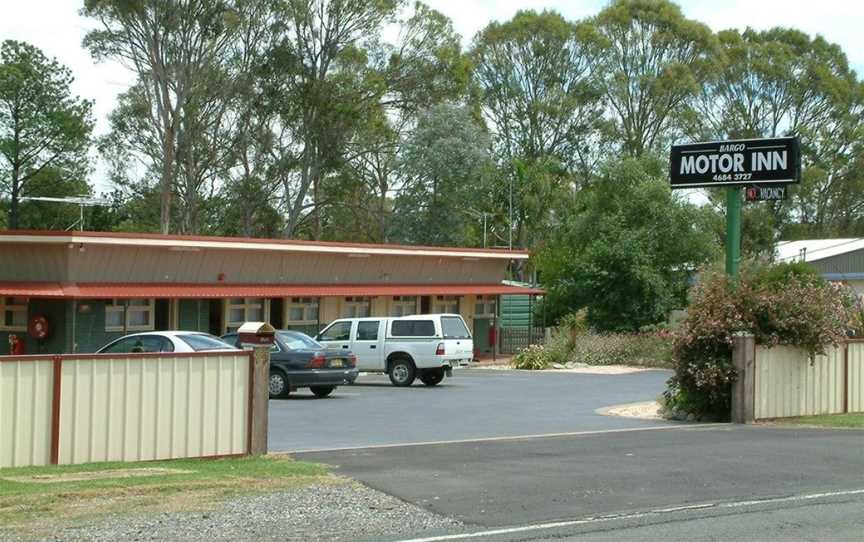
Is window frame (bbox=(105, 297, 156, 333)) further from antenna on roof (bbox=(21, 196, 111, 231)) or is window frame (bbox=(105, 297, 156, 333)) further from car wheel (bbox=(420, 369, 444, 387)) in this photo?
antenna on roof (bbox=(21, 196, 111, 231))

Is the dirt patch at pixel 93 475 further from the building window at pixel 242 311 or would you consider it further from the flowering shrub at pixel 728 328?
the building window at pixel 242 311

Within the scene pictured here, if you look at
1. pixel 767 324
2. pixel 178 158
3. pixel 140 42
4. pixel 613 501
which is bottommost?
pixel 613 501

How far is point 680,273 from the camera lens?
174 feet

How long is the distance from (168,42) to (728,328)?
119 feet

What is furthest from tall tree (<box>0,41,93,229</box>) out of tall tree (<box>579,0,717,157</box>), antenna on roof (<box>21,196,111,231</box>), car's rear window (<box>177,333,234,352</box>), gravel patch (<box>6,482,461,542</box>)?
gravel patch (<box>6,482,461,542</box>)

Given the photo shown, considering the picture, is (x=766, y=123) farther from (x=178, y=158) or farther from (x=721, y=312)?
(x=721, y=312)

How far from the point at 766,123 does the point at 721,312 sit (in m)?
52.7

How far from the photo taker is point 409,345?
1331 inches

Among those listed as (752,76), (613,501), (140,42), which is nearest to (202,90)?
(140,42)

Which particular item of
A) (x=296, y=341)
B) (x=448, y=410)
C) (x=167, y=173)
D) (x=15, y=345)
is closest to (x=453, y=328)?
(x=296, y=341)

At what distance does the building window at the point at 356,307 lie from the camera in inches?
1791

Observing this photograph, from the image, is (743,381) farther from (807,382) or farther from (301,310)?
(301,310)

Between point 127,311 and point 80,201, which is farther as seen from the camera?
point 80,201

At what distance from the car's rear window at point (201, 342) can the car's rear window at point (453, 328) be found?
35.1 feet
